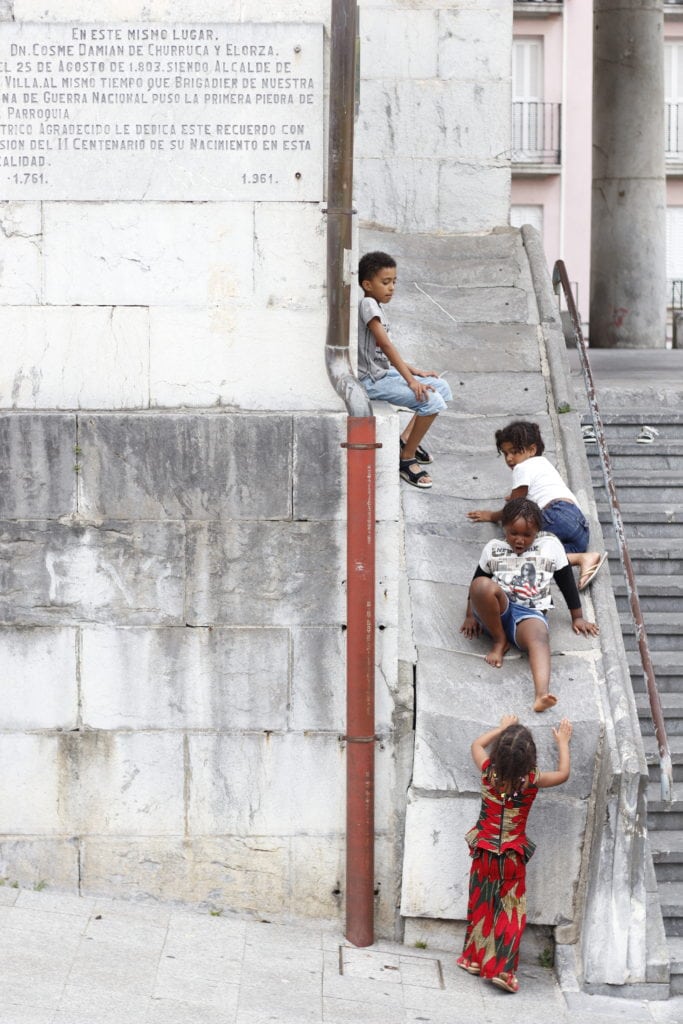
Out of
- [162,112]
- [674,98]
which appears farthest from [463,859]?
[674,98]

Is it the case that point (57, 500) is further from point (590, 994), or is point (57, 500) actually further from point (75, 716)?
point (590, 994)

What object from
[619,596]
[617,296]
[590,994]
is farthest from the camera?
[617,296]

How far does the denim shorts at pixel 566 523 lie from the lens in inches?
300

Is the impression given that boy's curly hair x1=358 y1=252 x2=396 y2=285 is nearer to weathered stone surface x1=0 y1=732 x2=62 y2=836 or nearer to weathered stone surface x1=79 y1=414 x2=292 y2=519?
weathered stone surface x1=79 y1=414 x2=292 y2=519

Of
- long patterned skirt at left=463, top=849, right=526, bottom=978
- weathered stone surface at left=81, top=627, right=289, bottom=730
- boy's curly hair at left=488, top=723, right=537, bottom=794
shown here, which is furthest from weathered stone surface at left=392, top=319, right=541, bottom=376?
long patterned skirt at left=463, top=849, right=526, bottom=978

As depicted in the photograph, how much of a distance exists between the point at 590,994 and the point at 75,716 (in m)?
2.72

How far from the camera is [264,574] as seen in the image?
7.02 m

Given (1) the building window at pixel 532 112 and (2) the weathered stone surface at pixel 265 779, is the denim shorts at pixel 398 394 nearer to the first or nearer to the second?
(2) the weathered stone surface at pixel 265 779

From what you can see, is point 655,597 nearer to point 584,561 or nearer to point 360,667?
point 584,561

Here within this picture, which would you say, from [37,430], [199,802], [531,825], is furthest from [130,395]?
[531,825]

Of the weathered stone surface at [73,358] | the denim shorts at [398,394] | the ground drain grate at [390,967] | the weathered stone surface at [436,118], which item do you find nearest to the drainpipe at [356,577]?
the ground drain grate at [390,967]

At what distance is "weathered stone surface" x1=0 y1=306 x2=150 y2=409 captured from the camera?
23.1ft

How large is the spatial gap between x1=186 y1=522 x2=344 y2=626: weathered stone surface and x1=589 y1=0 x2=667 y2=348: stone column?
1208cm

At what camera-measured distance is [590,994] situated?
6.57 metres
